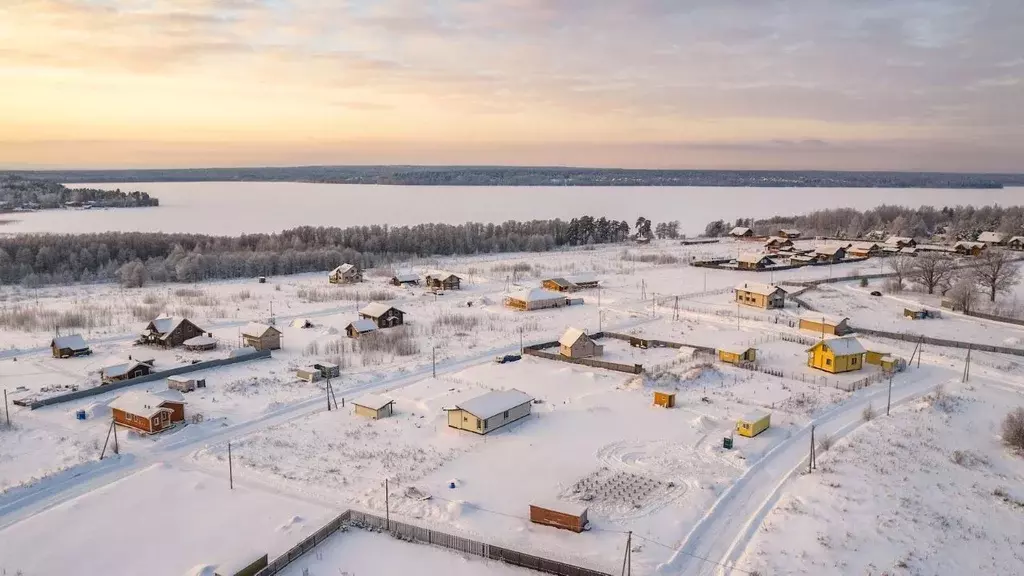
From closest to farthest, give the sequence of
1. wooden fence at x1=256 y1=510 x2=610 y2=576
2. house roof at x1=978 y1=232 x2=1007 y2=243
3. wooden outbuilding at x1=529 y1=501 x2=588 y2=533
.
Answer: wooden fence at x1=256 y1=510 x2=610 y2=576
wooden outbuilding at x1=529 y1=501 x2=588 y2=533
house roof at x1=978 y1=232 x2=1007 y2=243

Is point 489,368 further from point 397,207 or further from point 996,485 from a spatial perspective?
point 397,207

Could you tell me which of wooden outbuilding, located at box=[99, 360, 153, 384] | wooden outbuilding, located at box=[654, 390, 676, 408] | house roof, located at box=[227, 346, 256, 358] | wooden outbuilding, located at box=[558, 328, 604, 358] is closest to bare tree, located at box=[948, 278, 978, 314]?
wooden outbuilding, located at box=[558, 328, 604, 358]

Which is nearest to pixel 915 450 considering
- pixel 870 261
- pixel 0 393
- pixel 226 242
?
pixel 0 393

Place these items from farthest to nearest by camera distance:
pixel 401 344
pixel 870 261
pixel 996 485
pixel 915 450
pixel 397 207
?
pixel 397 207 → pixel 870 261 → pixel 401 344 → pixel 915 450 → pixel 996 485

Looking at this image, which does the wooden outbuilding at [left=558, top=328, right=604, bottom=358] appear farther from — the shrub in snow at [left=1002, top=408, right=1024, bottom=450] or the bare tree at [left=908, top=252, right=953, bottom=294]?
the bare tree at [left=908, top=252, right=953, bottom=294]

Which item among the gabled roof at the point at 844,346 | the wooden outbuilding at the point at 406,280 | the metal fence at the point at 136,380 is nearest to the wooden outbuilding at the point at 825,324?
the gabled roof at the point at 844,346

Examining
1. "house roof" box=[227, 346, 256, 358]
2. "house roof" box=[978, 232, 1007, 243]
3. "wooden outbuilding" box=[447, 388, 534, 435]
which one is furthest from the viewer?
"house roof" box=[978, 232, 1007, 243]

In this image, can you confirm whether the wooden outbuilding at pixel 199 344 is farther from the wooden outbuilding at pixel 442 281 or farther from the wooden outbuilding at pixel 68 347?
the wooden outbuilding at pixel 442 281
